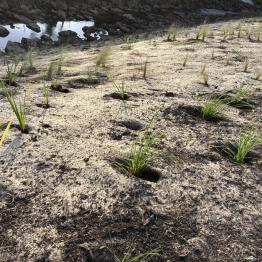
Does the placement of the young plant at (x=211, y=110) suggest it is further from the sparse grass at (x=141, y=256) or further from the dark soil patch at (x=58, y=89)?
the sparse grass at (x=141, y=256)

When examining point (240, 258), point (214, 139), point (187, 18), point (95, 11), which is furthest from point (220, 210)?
point (187, 18)

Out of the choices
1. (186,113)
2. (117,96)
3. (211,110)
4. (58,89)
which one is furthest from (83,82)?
(211,110)

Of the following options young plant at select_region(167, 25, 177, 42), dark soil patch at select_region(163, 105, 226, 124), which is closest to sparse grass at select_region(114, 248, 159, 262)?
dark soil patch at select_region(163, 105, 226, 124)

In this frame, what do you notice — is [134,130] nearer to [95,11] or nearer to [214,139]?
[214,139]

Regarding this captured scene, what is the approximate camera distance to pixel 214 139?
141 inches

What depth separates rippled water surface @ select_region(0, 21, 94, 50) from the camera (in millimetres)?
10660

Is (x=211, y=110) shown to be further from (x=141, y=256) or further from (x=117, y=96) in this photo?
(x=141, y=256)

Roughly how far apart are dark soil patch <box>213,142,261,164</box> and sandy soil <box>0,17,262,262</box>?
62 mm

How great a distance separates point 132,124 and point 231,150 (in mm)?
882

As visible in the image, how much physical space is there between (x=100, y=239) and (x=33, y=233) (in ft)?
1.17

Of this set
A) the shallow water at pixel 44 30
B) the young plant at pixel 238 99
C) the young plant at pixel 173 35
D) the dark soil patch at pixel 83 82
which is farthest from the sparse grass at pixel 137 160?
the shallow water at pixel 44 30

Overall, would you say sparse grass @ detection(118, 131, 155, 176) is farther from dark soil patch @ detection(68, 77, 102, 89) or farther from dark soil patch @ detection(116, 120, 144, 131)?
dark soil patch @ detection(68, 77, 102, 89)

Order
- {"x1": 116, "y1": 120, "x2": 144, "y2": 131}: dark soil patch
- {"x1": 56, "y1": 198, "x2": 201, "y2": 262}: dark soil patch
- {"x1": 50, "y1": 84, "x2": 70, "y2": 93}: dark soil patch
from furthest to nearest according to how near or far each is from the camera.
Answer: {"x1": 50, "y1": 84, "x2": 70, "y2": 93}: dark soil patch, {"x1": 116, "y1": 120, "x2": 144, "y2": 131}: dark soil patch, {"x1": 56, "y1": 198, "x2": 201, "y2": 262}: dark soil patch

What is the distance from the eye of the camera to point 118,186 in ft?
8.94
